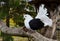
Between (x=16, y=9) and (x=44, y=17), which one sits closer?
(x=44, y=17)

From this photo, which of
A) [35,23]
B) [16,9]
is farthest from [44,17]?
[16,9]

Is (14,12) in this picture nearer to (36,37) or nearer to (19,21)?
(19,21)

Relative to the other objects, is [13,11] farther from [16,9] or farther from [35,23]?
[35,23]

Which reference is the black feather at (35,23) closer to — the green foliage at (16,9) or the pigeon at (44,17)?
the pigeon at (44,17)

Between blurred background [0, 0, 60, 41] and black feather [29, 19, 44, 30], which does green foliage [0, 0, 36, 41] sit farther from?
black feather [29, 19, 44, 30]

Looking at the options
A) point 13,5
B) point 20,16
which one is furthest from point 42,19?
point 20,16

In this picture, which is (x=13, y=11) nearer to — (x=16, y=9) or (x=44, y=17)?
(x=16, y=9)

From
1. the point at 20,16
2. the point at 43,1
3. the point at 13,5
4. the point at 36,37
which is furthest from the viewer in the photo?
the point at 20,16

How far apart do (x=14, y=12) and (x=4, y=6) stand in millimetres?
192

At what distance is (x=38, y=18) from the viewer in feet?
4.09

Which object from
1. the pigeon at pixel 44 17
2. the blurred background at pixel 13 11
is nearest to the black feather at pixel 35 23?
the pigeon at pixel 44 17

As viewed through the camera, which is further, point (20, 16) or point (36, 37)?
point (20, 16)

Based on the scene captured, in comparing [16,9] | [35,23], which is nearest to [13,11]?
[16,9]

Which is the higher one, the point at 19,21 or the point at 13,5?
the point at 13,5
